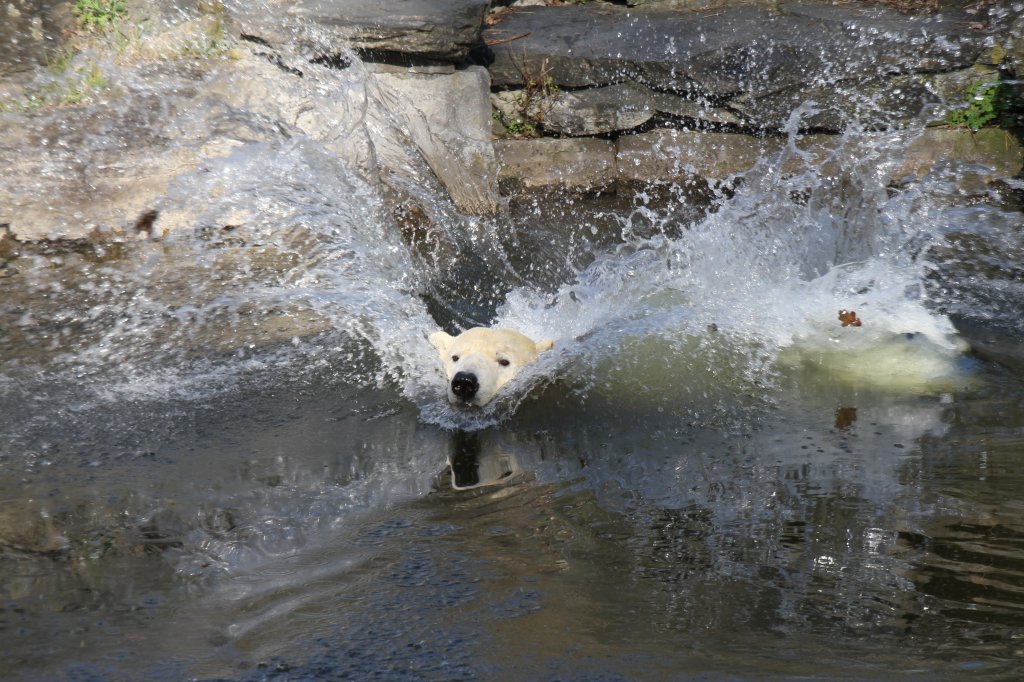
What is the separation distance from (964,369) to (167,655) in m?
3.54

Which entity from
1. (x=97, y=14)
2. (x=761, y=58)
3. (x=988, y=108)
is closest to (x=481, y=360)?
(x=97, y=14)

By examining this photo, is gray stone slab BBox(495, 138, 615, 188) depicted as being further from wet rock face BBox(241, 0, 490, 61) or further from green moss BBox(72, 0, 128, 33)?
green moss BBox(72, 0, 128, 33)

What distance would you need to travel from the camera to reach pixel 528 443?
3.81m

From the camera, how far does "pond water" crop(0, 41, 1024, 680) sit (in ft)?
7.69

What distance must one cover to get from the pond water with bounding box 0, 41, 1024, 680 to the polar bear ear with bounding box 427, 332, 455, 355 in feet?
0.55

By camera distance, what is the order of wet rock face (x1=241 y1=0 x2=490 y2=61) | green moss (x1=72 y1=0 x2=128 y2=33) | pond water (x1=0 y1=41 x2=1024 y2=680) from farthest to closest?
1. wet rock face (x1=241 y1=0 x2=490 y2=61)
2. green moss (x1=72 y1=0 x2=128 y2=33)
3. pond water (x1=0 y1=41 x2=1024 y2=680)

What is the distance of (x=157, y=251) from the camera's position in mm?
5871

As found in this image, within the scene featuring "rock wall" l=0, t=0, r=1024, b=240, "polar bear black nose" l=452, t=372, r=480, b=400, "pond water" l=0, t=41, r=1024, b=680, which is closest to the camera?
"pond water" l=0, t=41, r=1024, b=680

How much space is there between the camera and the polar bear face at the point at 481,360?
3.94 m

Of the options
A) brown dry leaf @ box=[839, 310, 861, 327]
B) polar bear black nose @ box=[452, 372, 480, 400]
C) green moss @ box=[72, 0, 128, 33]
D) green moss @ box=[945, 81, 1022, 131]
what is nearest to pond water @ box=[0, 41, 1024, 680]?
brown dry leaf @ box=[839, 310, 861, 327]

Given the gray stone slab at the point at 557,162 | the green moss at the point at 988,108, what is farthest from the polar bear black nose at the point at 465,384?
the green moss at the point at 988,108

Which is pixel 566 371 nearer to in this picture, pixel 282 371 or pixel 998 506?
pixel 282 371

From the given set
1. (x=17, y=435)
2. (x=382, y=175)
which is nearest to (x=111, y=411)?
(x=17, y=435)

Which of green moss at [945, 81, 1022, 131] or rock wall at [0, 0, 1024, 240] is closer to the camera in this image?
rock wall at [0, 0, 1024, 240]
